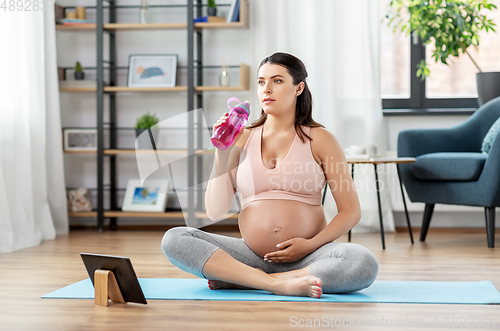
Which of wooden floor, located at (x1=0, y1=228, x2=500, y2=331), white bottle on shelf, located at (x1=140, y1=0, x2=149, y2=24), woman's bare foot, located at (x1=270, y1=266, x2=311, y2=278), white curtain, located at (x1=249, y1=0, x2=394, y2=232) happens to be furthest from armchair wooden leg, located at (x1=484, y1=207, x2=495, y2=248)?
white bottle on shelf, located at (x1=140, y1=0, x2=149, y2=24)

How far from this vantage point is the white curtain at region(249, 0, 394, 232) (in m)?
3.35

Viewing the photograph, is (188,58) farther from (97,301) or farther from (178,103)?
(97,301)

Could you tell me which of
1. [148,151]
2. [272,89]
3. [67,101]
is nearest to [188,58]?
[67,101]

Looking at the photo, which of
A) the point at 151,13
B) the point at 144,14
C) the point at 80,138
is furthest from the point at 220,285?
the point at 151,13

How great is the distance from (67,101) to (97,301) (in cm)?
243

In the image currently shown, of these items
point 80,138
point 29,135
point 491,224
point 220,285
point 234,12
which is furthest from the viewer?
point 80,138

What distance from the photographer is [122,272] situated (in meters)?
1.42

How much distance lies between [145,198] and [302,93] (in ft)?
6.56

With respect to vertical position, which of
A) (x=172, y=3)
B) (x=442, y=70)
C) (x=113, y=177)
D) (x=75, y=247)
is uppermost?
(x=172, y=3)

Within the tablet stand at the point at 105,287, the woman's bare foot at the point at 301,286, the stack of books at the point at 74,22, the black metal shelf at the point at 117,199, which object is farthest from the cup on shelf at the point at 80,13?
the woman's bare foot at the point at 301,286

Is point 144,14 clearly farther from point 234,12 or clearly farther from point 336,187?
point 336,187

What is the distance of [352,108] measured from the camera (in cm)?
338

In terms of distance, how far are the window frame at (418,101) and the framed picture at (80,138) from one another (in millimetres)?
1883

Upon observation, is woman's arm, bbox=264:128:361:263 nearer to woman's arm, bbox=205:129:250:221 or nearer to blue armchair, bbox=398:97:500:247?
woman's arm, bbox=205:129:250:221
